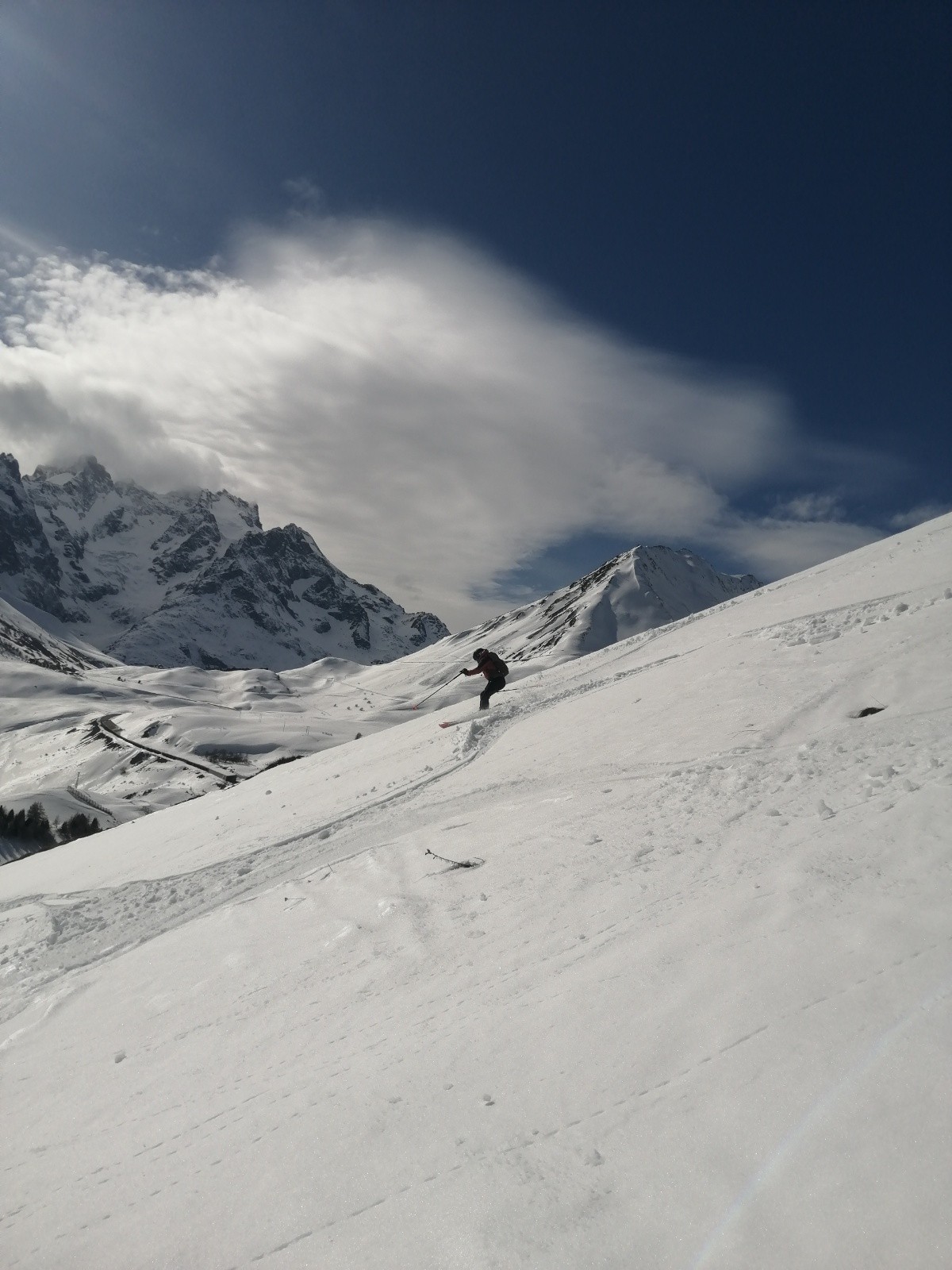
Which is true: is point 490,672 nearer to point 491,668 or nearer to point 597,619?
point 491,668

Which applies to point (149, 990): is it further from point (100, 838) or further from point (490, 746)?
point (100, 838)

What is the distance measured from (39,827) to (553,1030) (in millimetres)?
44637

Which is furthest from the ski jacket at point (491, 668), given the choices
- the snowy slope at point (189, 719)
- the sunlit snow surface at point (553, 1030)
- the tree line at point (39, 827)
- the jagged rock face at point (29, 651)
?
the jagged rock face at point (29, 651)

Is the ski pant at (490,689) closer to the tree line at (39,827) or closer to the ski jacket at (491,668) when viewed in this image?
the ski jacket at (491,668)

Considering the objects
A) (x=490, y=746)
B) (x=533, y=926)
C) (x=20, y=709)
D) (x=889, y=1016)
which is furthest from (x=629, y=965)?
(x=20, y=709)

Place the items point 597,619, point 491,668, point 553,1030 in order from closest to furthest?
1. point 553,1030
2. point 491,668
3. point 597,619

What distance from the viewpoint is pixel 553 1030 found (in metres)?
4.30

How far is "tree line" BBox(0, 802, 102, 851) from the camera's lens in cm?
3825

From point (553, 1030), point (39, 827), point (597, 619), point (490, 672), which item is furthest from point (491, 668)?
point (597, 619)

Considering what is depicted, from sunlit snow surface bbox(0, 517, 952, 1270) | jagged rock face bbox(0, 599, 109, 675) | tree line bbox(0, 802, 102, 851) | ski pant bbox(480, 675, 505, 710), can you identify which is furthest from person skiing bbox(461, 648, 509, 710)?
jagged rock face bbox(0, 599, 109, 675)

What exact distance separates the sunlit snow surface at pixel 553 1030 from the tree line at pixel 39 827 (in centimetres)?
3430

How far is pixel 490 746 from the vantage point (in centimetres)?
1450

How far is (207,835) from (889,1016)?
13.4m

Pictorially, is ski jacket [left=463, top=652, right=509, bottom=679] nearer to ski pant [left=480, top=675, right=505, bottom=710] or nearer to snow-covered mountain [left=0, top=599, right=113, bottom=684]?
ski pant [left=480, top=675, right=505, bottom=710]
